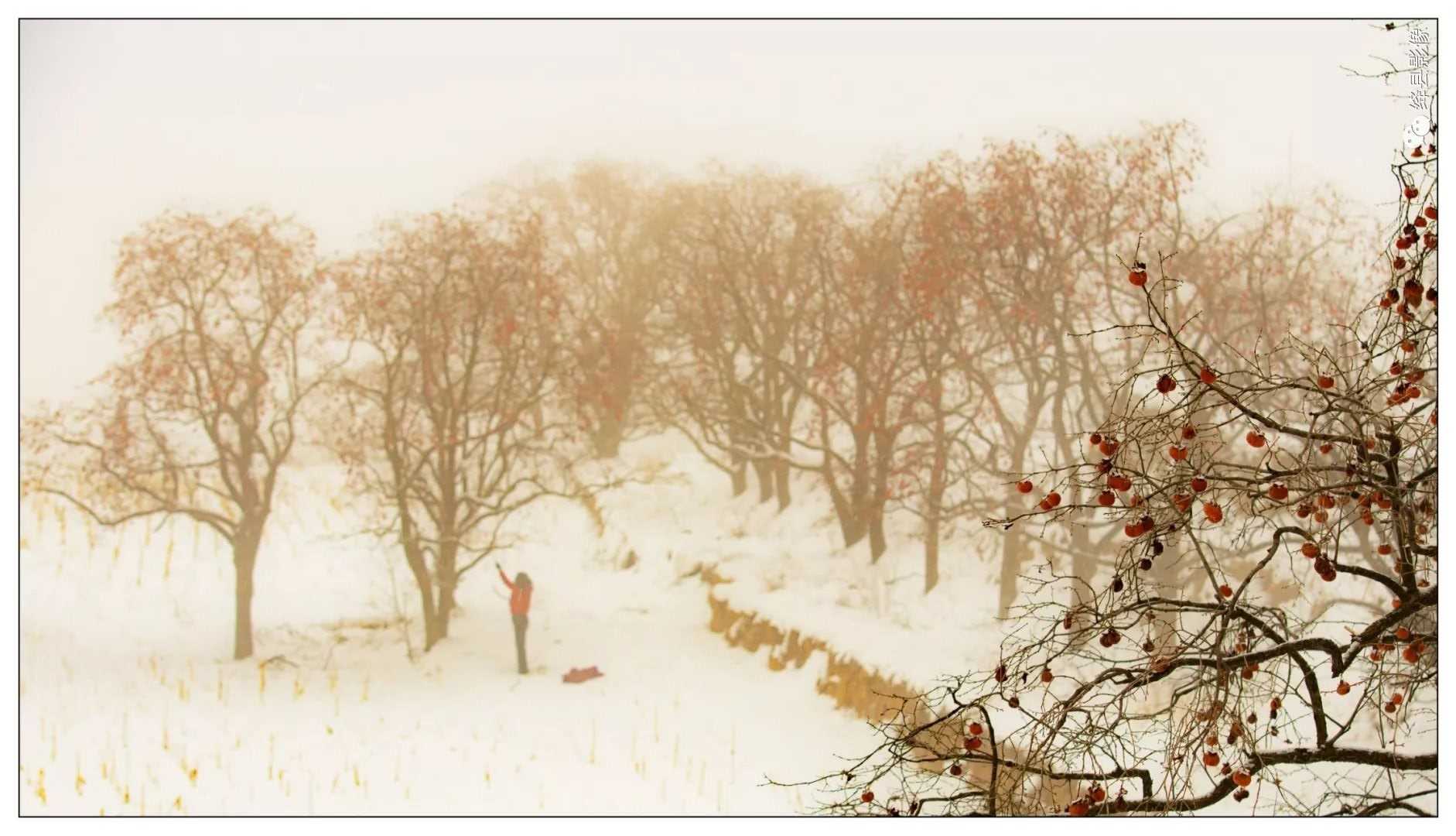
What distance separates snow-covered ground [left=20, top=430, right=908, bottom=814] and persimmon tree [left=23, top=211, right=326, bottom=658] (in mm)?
223

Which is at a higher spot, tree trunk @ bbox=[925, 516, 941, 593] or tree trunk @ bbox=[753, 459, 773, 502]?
tree trunk @ bbox=[753, 459, 773, 502]

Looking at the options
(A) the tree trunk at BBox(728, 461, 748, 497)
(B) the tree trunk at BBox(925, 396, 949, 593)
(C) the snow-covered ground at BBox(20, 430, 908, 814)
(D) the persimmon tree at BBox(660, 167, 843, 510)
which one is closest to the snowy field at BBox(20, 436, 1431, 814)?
(C) the snow-covered ground at BBox(20, 430, 908, 814)

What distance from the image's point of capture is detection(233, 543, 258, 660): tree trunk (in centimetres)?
683

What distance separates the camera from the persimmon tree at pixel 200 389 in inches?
271

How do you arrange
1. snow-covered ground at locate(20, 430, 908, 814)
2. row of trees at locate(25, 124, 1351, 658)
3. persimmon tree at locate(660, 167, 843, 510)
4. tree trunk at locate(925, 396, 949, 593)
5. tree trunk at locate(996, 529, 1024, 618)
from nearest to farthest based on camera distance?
snow-covered ground at locate(20, 430, 908, 814)
tree trunk at locate(996, 529, 1024, 618)
row of trees at locate(25, 124, 1351, 658)
tree trunk at locate(925, 396, 949, 593)
persimmon tree at locate(660, 167, 843, 510)

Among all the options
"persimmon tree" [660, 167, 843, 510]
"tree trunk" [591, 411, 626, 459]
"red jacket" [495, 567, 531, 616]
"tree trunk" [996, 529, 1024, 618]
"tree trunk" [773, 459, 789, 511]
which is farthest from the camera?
"tree trunk" [773, 459, 789, 511]

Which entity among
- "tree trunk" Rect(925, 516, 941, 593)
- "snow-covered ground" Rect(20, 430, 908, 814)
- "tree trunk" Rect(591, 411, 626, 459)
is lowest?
"snow-covered ground" Rect(20, 430, 908, 814)

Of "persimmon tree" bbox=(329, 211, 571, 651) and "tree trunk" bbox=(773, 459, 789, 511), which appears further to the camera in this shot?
"tree trunk" bbox=(773, 459, 789, 511)

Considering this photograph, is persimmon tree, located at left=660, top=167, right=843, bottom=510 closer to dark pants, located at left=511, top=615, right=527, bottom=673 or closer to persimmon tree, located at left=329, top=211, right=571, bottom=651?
persimmon tree, located at left=329, top=211, right=571, bottom=651

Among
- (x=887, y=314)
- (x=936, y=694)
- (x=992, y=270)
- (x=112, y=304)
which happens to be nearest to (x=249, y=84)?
(x=112, y=304)

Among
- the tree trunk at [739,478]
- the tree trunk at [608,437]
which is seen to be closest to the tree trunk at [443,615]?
the tree trunk at [608,437]

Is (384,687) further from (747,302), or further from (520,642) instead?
(747,302)

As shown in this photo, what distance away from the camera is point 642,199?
7609 mm

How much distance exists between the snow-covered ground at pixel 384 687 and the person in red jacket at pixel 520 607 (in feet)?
0.33
